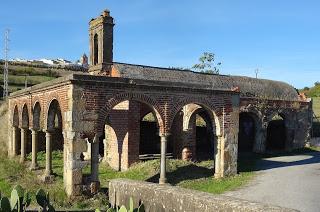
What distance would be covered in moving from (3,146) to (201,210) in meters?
21.3

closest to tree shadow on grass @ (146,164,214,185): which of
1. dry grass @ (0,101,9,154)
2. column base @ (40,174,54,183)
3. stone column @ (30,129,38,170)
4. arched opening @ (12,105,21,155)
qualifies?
column base @ (40,174,54,183)

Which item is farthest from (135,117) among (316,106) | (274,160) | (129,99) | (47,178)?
(316,106)

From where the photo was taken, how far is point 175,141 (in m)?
22.0

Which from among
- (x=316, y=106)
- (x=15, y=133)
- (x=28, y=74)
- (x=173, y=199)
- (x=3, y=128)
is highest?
(x=28, y=74)

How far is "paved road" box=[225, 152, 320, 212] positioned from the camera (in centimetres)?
1366

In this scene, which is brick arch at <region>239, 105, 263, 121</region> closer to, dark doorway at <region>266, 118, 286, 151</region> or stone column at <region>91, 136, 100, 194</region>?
dark doorway at <region>266, 118, 286, 151</region>

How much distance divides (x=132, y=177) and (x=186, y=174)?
240 centimetres

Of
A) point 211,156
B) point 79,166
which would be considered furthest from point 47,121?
point 211,156

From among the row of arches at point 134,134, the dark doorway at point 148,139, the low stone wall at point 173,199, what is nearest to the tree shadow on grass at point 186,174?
the row of arches at point 134,134

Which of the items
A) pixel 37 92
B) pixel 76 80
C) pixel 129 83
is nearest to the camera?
pixel 76 80

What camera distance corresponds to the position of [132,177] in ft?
57.2

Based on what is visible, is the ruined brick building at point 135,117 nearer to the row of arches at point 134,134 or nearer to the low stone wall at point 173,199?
the row of arches at point 134,134

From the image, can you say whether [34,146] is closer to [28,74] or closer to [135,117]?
[135,117]

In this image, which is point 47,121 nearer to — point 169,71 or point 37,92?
point 37,92
